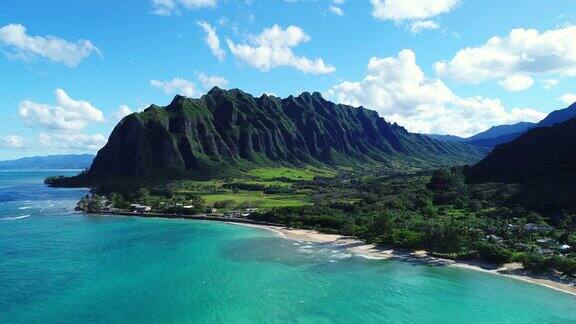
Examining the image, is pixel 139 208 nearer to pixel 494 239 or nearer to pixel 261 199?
pixel 261 199

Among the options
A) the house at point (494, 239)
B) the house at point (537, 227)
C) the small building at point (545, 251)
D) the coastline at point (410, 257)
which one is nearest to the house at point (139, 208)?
the coastline at point (410, 257)

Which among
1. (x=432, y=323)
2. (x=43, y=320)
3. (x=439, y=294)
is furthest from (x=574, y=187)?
(x=43, y=320)

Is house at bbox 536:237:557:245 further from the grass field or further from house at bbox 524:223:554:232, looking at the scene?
the grass field

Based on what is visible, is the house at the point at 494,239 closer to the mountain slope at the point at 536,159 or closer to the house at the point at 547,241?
the house at the point at 547,241

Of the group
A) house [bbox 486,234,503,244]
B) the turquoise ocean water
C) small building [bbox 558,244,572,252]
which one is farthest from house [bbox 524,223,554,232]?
the turquoise ocean water

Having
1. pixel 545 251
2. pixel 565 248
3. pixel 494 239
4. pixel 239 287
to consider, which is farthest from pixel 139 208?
pixel 565 248

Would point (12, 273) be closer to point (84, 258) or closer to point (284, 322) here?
point (84, 258)
